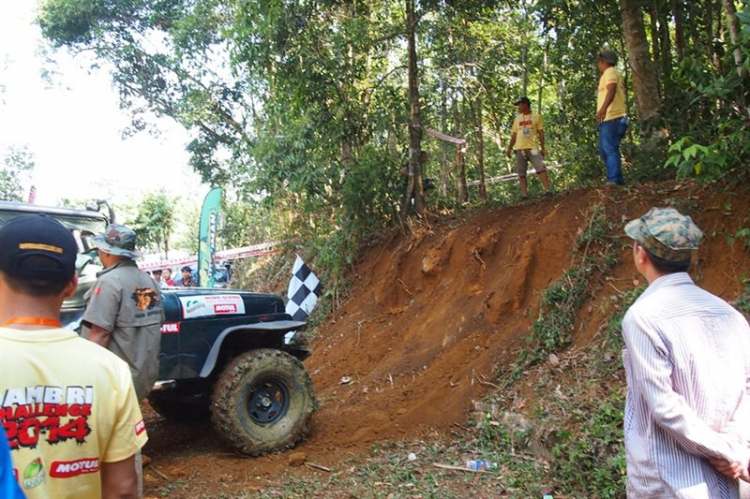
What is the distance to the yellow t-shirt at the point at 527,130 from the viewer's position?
9922 mm

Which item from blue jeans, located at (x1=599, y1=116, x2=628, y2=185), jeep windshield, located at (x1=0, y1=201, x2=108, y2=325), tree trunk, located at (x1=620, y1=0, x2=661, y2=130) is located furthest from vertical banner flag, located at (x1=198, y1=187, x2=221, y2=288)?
tree trunk, located at (x1=620, y1=0, x2=661, y2=130)

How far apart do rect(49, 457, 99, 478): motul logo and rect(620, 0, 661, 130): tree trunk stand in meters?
8.22

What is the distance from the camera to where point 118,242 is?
16.5 ft

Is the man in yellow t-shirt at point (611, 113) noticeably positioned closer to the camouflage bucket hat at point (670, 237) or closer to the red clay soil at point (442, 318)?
the red clay soil at point (442, 318)

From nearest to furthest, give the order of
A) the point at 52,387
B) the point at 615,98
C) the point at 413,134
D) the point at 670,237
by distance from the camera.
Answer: the point at 52,387, the point at 670,237, the point at 615,98, the point at 413,134

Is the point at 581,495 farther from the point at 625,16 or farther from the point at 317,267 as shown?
the point at 317,267

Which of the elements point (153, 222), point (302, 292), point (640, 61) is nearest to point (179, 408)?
point (302, 292)

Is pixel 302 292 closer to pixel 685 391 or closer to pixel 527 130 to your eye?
pixel 527 130

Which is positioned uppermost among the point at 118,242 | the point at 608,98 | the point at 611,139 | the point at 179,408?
the point at 608,98

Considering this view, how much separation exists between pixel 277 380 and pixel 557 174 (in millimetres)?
8791

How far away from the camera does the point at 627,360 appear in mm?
2611

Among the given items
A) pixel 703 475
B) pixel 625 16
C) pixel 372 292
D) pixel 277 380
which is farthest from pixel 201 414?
pixel 625 16

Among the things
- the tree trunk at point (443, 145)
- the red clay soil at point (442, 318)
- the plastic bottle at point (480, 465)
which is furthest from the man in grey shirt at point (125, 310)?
the tree trunk at point (443, 145)

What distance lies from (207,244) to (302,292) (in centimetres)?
181
